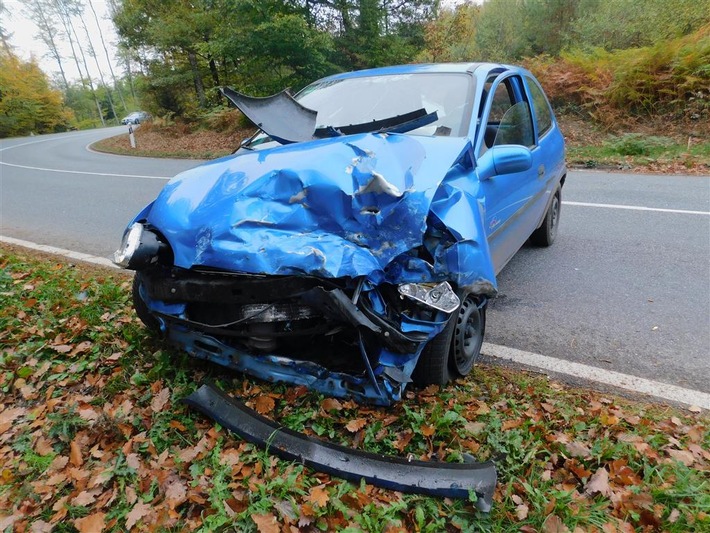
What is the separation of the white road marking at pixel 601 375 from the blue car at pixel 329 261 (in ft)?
1.52

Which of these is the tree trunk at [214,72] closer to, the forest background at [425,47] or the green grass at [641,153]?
the forest background at [425,47]

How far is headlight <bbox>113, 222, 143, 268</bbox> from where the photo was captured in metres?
2.11

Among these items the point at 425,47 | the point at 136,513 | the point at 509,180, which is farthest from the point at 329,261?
the point at 425,47

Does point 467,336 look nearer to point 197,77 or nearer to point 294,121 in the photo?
point 294,121

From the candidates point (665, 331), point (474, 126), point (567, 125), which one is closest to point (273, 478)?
point (474, 126)

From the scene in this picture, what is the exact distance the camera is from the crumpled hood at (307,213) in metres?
1.98

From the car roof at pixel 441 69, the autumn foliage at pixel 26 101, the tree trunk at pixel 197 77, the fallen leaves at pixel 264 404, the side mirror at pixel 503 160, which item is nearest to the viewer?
the fallen leaves at pixel 264 404

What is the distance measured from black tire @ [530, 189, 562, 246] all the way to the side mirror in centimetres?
196

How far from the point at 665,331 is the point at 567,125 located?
10099 mm

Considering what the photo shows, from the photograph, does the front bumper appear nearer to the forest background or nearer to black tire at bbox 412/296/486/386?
black tire at bbox 412/296/486/386

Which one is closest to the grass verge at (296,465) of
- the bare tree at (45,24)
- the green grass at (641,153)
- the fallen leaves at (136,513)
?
the fallen leaves at (136,513)

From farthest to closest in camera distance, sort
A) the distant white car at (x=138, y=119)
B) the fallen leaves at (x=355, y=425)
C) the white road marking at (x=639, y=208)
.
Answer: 1. the distant white car at (x=138, y=119)
2. the white road marking at (x=639, y=208)
3. the fallen leaves at (x=355, y=425)

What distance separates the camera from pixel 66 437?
2.33 m

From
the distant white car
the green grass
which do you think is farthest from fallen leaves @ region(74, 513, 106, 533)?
the distant white car
